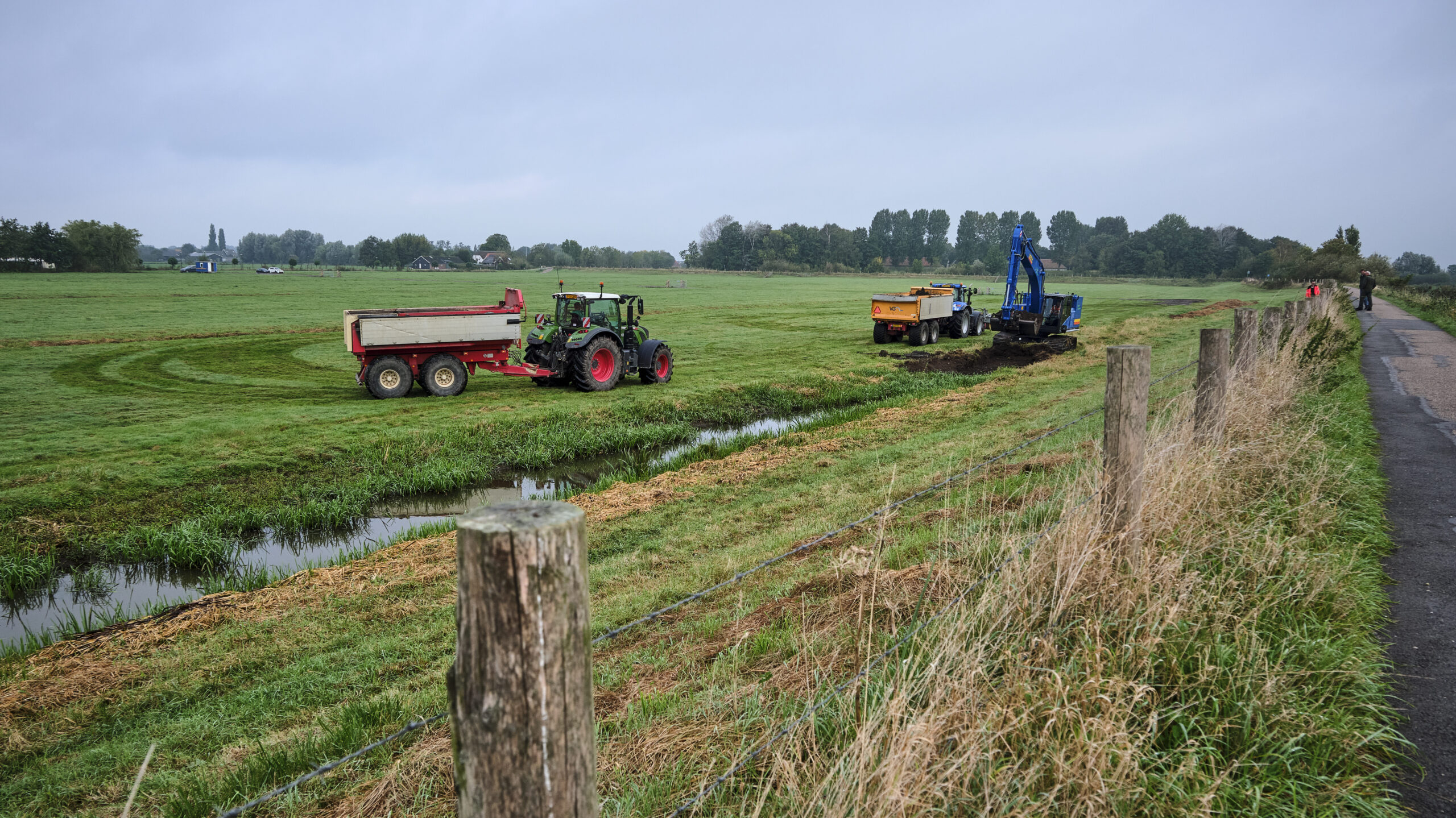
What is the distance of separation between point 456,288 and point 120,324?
33.7m

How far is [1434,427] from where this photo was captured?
1028 cm

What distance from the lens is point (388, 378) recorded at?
16906mm

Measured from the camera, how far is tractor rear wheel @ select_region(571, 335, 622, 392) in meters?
17.7

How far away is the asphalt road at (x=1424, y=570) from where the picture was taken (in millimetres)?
3607

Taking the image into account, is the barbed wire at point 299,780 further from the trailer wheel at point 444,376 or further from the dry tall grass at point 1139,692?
the trailer wheel at point 444,376

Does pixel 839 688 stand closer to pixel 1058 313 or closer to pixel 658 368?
pixel 658 368

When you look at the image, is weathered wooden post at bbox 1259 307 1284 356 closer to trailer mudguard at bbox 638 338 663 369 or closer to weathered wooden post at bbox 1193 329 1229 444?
weathered wooden post at bbox 1193 329 1229 444

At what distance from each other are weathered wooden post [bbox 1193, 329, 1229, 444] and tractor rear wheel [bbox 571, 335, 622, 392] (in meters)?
13.0

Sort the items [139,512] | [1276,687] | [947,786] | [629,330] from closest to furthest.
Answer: [947,786], [1276,687], [139,512], [629,330]

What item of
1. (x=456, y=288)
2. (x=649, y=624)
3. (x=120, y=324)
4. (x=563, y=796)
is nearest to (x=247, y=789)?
(x=649, y=624)

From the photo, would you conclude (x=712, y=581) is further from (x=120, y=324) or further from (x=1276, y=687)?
(x=120, y=324)

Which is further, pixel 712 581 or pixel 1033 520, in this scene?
pixel 712 581

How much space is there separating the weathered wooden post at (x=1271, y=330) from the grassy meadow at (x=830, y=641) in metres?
0.79

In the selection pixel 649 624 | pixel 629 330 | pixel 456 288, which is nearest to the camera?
pixel 649 624
